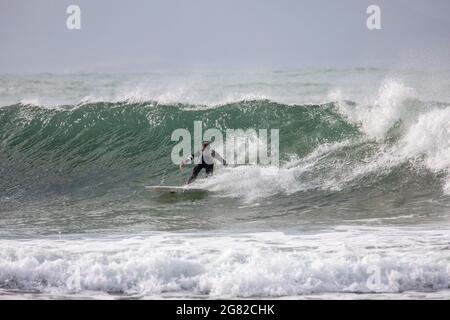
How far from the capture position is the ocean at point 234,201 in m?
7.53

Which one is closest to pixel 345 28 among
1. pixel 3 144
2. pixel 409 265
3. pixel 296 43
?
pixel 296 43

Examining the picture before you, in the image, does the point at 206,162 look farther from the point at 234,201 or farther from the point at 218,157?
the point at 234,201

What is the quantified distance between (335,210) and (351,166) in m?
2.00

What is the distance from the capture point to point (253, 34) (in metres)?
24.6

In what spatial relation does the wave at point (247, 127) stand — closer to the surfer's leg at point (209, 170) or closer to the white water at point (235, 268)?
the surfer's leg at point (209, 170)

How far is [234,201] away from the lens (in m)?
11.4

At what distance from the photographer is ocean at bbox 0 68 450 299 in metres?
7.53

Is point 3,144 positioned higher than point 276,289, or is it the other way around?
point 3,144

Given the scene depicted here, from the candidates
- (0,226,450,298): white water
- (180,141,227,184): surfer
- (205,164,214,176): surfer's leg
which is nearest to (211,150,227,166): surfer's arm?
(180,141,227,184): surfer

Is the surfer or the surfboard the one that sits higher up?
the surfer

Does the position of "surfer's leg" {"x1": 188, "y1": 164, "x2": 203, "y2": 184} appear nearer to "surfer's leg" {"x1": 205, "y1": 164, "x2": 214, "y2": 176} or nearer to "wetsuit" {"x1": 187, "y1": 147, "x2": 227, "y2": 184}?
"wetsuit" {"x1": 187, "y1": 147, "x2": 227, "y2": 184}

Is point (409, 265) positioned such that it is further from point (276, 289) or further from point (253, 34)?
point (253, 34)

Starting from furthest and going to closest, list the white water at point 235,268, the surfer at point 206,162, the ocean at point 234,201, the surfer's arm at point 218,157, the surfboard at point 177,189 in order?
the surfer at point 206,162 < the surfer's arm at point 218,157 < the surfboard at point 177,189 < the ocean at point 234,201 < the white water at point 235,268

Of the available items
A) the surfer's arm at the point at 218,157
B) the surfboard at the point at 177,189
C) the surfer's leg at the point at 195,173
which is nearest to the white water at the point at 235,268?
the surfboard at the point at 177,189
